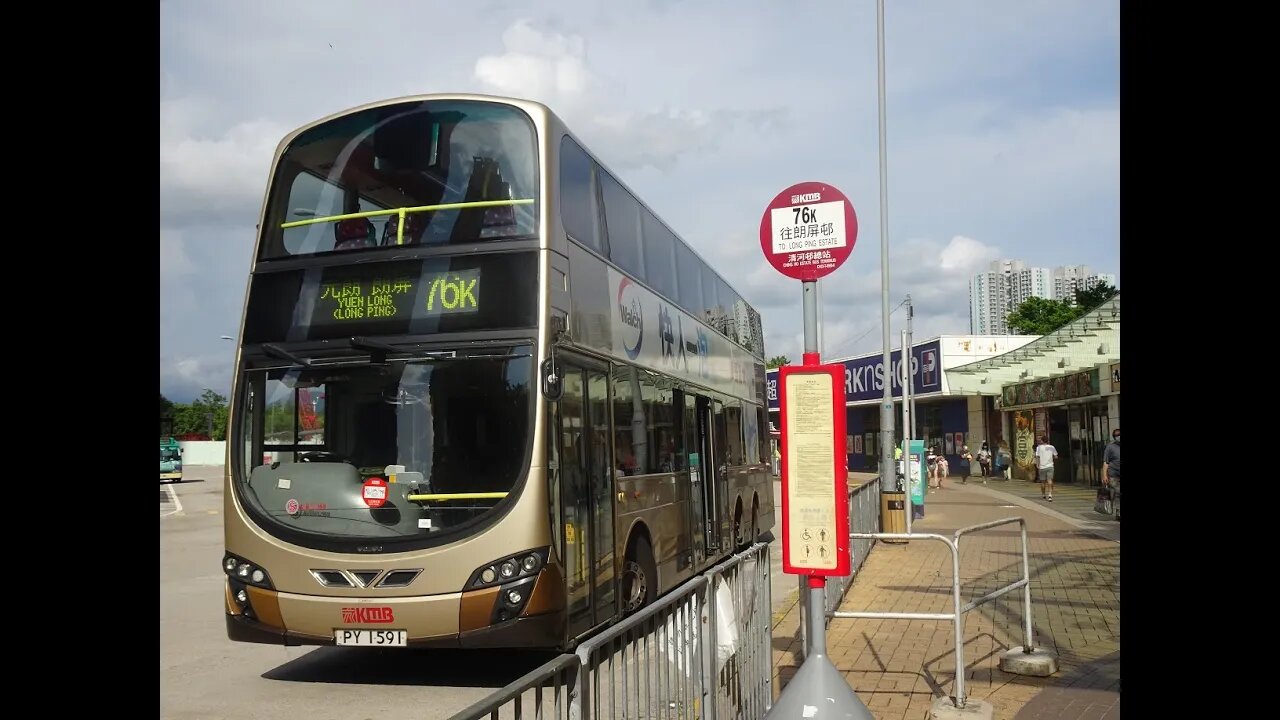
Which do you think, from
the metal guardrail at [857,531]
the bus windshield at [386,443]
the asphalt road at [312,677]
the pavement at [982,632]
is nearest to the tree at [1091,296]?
the pavement at [982,632]

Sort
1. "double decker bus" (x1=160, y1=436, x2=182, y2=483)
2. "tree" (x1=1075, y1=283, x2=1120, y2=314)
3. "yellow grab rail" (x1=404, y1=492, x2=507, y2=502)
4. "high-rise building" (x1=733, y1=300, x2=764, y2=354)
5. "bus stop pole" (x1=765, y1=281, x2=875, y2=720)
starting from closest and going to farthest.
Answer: "bus stop pole" (x1=765, y1=281, x2=875, y2=720) → "yellow grab rail" (x1=404, y1=492, x2=507, y2=502) → "high-rise building" (x1=733, y1=300, x2=764, y2=354) → "double decker bus" (x1=160, y1=436, x2=182, y2=483) → "tree" (x1=1075, y1=283, x2=1120, y2=314)

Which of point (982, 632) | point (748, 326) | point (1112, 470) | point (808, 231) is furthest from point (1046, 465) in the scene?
point (808, 231)

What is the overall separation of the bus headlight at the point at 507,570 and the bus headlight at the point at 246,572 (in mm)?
1519

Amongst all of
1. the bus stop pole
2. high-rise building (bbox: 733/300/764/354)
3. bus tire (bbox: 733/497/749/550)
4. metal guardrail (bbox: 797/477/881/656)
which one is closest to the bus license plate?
metal guardrail (bbox: 797/477/881/656)

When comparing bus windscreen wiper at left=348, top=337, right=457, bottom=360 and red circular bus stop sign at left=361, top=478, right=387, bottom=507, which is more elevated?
bus windscreen wiper at left=348, top=337, right=457, bottom=360

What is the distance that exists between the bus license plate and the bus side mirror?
6.19ft

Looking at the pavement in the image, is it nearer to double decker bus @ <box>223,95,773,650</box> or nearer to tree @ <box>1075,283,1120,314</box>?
double decker bus @ <box>223,95,773,650</box>

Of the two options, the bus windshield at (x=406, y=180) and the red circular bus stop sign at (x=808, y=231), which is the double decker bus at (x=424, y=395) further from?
the red circular bus stop sign at (x=808, y=231)

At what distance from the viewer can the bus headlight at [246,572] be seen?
7.71m

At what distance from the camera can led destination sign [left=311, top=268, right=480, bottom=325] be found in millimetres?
7898

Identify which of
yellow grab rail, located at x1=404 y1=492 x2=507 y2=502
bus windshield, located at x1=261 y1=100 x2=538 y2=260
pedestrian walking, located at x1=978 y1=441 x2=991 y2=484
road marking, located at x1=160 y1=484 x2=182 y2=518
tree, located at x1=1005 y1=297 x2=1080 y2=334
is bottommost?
road marking, located at x1=160 y1=484 x2=182 y2=518

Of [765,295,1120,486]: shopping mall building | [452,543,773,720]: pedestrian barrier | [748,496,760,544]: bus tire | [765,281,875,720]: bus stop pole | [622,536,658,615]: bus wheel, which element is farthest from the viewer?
[765,295,1120,486]: shopping mall building
